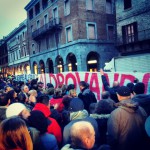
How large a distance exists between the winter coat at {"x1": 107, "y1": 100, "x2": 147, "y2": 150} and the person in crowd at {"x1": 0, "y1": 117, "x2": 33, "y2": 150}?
5.03 ft

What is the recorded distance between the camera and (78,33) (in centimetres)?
2320

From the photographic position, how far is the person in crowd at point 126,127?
11.1ft

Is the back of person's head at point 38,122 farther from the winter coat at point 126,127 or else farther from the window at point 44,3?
the window at point 44,3

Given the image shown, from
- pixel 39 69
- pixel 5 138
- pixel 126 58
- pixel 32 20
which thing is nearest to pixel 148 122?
pixel 5 138

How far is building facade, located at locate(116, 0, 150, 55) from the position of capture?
731 inches

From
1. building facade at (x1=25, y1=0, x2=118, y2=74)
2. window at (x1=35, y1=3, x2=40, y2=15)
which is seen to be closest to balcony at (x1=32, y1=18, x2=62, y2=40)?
building facade at (x1=25, y1=0, x2=118, y2=74)

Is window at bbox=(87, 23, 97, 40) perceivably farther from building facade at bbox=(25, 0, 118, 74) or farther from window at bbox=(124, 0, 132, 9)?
window at bbox=(124, 0, 132, 9)

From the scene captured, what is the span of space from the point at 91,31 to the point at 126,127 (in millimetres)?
21880

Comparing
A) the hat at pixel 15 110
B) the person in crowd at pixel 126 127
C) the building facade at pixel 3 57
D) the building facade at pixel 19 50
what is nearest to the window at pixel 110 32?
the building facade at pixel 19 50

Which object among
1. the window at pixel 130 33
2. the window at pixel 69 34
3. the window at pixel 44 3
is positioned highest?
the window at pixel 44 3

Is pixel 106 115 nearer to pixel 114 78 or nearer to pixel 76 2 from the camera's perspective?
pixel 114 78

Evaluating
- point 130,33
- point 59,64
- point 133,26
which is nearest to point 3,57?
point 59,64

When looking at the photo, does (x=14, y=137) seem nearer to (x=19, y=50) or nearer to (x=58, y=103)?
(x=58, y=103)

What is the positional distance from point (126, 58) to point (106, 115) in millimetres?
16854
